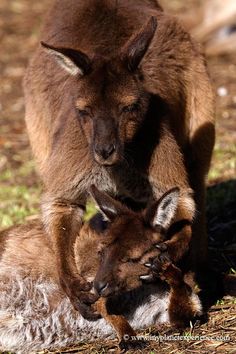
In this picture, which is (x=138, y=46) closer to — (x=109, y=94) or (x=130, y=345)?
(x=109, y=94)

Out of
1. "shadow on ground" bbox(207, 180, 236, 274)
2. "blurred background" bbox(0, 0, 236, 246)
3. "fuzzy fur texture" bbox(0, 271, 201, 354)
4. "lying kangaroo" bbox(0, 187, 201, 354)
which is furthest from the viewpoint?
"blurred background" bbox(0, 0, 236, 246)

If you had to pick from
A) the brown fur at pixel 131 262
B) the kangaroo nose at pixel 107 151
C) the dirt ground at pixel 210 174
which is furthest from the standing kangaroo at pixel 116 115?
the dirt ground at pixel 210 174

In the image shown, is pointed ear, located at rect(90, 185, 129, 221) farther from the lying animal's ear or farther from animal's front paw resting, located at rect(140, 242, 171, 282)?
animal's front paw resting, located at rect(140, 242, 171, 282)

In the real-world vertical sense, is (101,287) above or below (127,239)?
below

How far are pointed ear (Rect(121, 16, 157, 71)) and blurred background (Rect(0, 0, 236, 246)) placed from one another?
1.97 metres

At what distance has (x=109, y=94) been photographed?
16.0 ft

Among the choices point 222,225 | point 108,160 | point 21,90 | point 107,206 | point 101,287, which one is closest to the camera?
point 101,287

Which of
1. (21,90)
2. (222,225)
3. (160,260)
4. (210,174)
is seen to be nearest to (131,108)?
(160,260)

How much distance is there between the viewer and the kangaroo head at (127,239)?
457 centimetres

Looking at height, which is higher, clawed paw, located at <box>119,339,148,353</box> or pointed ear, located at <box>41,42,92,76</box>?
pointed ear, located at <box>41,42,92,76</box>

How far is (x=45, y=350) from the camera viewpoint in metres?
4.91

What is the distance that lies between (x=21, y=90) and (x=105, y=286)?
20.4ft

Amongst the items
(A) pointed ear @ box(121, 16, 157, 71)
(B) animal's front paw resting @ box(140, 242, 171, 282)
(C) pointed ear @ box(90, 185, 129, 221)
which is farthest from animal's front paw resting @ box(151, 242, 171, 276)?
(A) pointed ear @ box(121, 16, 157, 71)

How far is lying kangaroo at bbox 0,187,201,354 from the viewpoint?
15.3 feet
